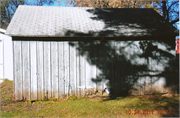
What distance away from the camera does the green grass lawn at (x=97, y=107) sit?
442 cm

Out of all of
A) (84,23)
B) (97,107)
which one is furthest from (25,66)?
(97,107)

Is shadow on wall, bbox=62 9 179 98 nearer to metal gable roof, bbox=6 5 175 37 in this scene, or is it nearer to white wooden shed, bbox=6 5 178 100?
white wooden shed, bbox=6 5 178 100

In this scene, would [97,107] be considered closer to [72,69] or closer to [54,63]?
[72,69]

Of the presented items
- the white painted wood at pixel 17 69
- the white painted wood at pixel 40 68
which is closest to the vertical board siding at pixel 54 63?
the white painted wood at pixel 40 68

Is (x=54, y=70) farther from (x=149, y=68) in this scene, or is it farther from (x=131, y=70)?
(x=149, y=68)

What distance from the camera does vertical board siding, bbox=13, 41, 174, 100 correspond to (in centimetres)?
552

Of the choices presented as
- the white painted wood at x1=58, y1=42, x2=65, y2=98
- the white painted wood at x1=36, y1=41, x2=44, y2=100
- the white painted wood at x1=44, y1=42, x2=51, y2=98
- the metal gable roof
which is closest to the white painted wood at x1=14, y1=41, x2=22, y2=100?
the metal gable roof

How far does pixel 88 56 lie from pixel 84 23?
5.64ft

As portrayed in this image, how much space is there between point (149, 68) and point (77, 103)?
3713 millimetres

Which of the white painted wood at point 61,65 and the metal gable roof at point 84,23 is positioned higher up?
the metal gable roof at point 84,23

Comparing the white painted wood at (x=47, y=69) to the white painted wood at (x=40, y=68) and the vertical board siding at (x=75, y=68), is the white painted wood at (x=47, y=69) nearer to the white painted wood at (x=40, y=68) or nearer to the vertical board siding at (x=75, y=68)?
the vertical board siding at (x=75, y=68)

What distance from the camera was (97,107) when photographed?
4891 millimetres
